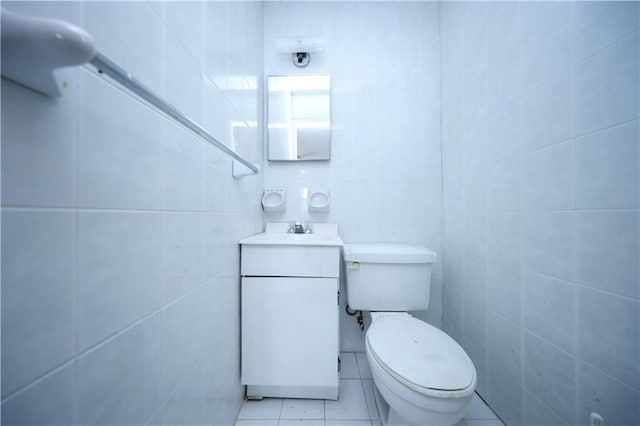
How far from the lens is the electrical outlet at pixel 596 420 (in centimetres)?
61

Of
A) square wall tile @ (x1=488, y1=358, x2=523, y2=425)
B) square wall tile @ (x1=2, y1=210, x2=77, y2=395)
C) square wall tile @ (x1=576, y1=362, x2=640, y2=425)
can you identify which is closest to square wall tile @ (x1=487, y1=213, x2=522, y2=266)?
square wall tile @ (x1=576, y1=362, x2=640, y2=425)

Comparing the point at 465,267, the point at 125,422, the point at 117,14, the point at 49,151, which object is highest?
the point at 117,14

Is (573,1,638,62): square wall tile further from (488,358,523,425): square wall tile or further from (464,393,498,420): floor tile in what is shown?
(464,393,498,420): floor tile

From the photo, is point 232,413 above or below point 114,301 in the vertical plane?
below

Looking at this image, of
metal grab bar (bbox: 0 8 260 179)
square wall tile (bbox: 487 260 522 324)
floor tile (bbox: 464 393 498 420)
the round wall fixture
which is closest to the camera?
metal grab bar (bbox: 0 8 260 179)

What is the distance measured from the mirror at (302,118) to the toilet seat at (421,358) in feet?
3.25

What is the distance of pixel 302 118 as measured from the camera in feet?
4.52

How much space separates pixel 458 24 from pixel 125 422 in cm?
202

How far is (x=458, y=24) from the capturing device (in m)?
1.24

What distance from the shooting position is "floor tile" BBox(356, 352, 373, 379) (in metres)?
1.21

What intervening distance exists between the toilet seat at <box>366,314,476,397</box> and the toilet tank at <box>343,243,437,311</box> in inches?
6.3

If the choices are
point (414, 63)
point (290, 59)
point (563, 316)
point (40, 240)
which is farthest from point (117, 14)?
point (414, 63)

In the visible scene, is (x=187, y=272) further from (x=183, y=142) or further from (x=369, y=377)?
(x=369, y=377)

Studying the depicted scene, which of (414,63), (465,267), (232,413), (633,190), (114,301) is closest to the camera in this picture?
(114,301)
